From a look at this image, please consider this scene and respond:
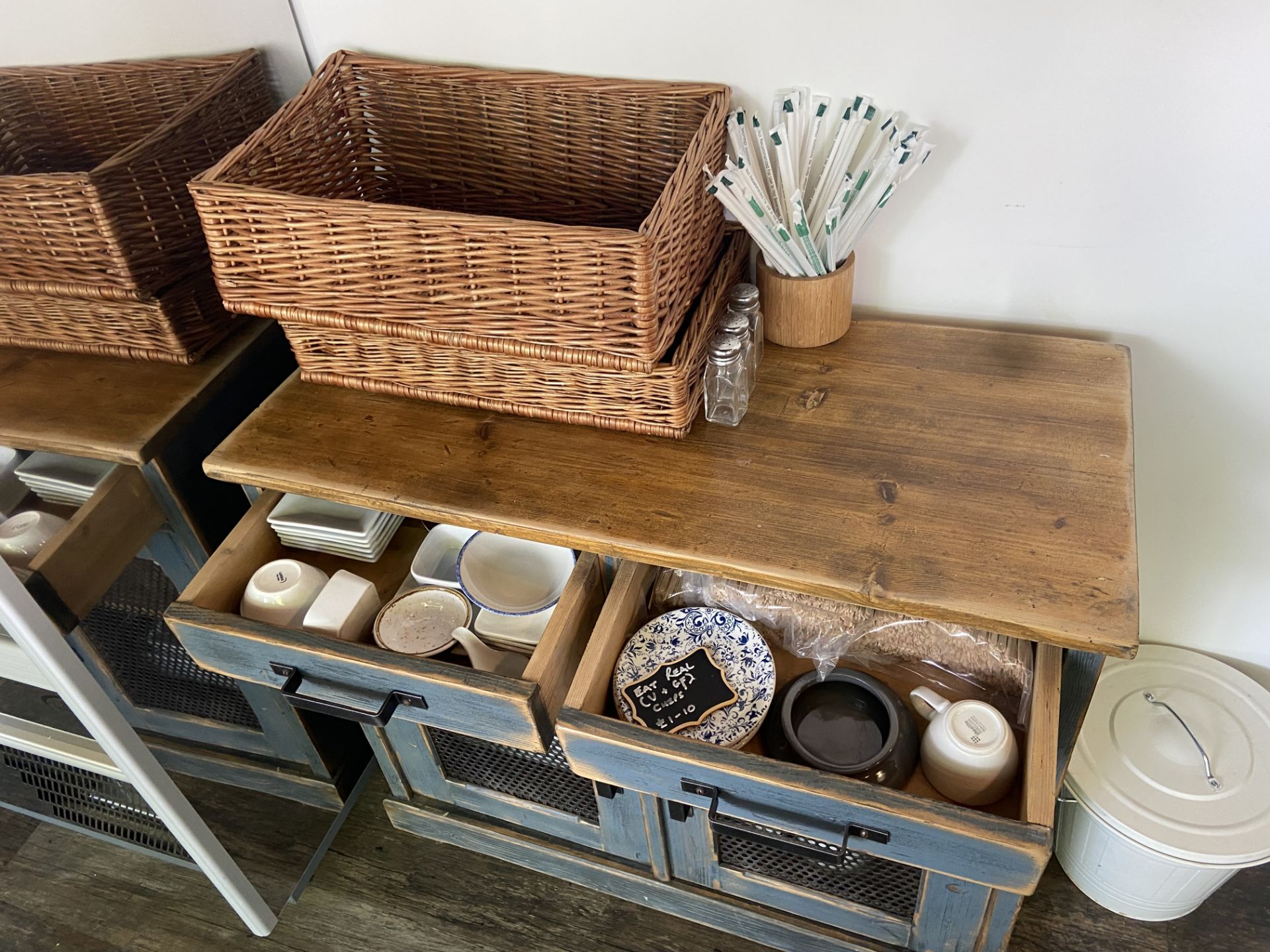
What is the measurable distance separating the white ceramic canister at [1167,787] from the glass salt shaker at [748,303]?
25.8 inches

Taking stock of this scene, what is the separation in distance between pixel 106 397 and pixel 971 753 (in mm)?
1053

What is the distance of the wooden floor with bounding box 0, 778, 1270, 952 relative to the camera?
4.07 ft

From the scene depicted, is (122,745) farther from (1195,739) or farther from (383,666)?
(1195,739)

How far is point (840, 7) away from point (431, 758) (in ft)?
3.34

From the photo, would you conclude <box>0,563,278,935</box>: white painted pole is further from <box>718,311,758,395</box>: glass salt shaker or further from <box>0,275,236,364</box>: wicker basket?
<box>718,311,758,395</box>: glass salt shaker

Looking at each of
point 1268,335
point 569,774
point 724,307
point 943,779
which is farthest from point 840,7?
point 569,774

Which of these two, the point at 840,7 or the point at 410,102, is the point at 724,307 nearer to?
the point at 840,7

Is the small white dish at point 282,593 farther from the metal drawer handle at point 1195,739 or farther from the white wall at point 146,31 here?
the metal drawer handle at point 1195,739

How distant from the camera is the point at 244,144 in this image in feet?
3.16

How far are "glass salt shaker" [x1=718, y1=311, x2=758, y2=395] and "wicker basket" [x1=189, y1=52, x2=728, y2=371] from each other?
45 mm

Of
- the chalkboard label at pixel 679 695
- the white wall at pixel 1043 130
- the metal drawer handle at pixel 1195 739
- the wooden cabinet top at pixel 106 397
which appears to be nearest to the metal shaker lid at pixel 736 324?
the white wall at pixel 1043 130

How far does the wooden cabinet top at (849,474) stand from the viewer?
79 centimetres

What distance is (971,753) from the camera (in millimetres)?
846

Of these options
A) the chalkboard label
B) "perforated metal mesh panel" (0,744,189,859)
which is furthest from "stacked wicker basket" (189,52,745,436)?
"perforated metal mesh panel" (0,744,189,859)
